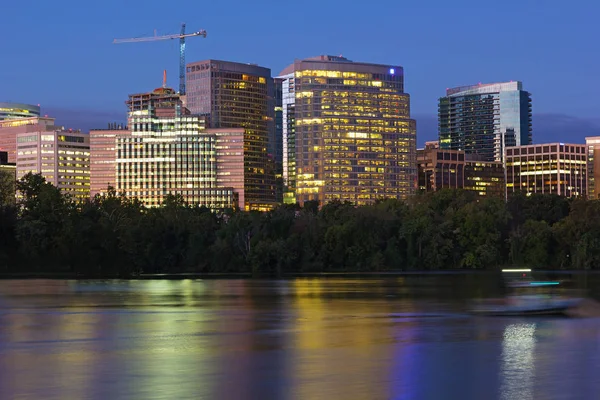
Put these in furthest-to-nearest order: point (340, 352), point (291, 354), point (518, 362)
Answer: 1. point (340, 352)
2. point (291, 354)
3. point (518, 362)

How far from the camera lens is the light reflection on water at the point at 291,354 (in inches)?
1185

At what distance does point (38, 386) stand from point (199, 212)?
168570mm

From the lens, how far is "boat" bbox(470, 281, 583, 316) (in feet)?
195

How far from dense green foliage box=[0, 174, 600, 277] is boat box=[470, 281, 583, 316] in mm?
75576

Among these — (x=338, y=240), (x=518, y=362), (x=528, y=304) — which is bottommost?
(x=528, y=304)

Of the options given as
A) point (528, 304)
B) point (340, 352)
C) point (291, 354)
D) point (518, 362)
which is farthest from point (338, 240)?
point (518, 362)

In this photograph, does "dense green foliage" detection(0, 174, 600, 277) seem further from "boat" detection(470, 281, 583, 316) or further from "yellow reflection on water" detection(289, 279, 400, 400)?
"yellow reflection on water" detection(289, 279, 400, 400)

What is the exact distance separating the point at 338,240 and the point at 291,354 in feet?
397

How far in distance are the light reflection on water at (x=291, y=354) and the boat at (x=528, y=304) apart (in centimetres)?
248

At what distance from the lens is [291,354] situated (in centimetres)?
3853

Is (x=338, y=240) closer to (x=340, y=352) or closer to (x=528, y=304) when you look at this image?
(x=528, y=304)

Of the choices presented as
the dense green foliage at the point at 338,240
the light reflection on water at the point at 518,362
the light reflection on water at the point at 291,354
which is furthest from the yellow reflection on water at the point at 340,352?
the dense green foliage at the point at 338,240

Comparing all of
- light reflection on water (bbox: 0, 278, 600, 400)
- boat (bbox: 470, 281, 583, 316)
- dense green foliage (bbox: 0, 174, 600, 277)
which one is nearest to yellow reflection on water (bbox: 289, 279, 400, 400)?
light reflection on water (bbox: 0, 278, 600, 400)

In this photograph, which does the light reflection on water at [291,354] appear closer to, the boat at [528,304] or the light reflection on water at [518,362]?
the light reflection on water at [518,362]
